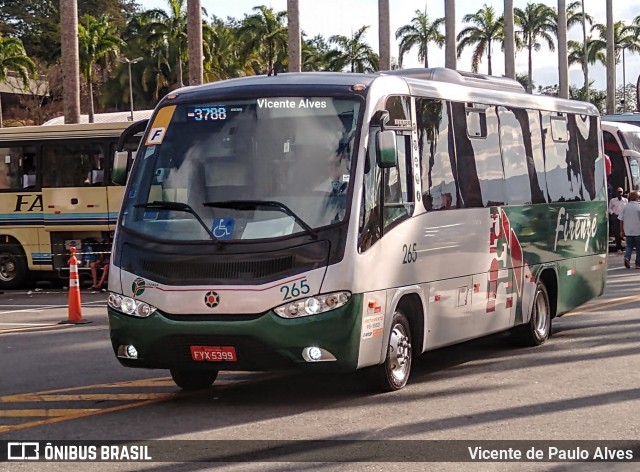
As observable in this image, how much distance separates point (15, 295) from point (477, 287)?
49.3 ft

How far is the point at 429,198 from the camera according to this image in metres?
11.6

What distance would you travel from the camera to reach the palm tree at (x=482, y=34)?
8231cm

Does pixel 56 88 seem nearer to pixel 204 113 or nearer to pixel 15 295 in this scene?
pixel 15 295

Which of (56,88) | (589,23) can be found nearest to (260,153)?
(56,88)

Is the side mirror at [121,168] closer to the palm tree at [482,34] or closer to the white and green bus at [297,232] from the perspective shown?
the white and green bus at [297,232]

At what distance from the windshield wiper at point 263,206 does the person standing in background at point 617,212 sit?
25072mm

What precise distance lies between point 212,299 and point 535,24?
81148 millimetres

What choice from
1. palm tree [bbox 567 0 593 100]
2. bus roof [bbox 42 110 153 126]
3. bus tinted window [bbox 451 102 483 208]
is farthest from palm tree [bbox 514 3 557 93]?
bus tinted window [bbox 451 102 483 208]

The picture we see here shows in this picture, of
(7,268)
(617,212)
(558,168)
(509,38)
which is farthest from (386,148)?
(509,38)

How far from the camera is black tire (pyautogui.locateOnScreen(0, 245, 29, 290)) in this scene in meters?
26.6

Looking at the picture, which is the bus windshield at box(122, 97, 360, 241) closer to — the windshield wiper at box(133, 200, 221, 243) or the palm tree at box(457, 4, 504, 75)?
the windshield wiper at box(133, 200, 221, 243)

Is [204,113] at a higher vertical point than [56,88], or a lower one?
lower

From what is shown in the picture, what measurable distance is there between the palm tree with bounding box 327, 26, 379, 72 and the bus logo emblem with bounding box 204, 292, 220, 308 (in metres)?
73.5

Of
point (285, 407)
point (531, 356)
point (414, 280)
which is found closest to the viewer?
point (285, 407)
